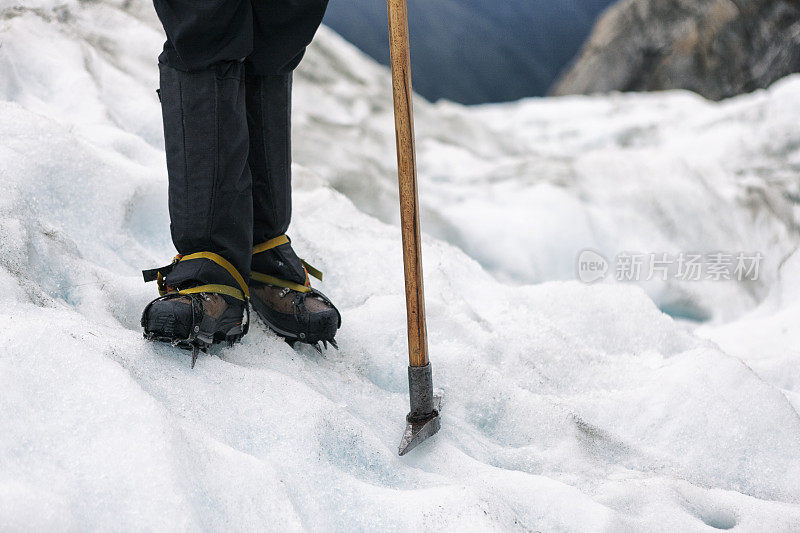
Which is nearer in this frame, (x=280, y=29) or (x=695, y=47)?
(x=280, y=29)

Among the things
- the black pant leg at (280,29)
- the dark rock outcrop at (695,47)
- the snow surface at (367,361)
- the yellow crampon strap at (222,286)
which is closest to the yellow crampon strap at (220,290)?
the yellow crampon strap at (222,286)

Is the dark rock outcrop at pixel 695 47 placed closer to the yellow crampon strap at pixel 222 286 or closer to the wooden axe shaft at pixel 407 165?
the wooden axe shaft at pixel 407 165

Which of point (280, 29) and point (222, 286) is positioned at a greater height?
point (280, 29)

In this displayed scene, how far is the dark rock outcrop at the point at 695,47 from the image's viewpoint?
23.5ft

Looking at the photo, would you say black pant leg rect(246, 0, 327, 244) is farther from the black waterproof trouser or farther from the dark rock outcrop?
the dark rock outcrop

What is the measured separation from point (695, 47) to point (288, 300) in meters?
7.50

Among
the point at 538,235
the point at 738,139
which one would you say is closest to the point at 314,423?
the point at 538,235

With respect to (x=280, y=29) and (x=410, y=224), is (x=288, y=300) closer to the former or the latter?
(x=410, y=224)

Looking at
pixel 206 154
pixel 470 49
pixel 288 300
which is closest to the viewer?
pixel 206 154

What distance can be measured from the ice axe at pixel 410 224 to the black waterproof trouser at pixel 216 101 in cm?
30

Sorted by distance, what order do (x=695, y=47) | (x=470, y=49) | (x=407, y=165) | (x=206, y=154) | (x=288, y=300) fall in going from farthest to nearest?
1. (x=470, y=49)
2. (x=695, y=47)
3. (x=288, y=300)
4. (x=206, y=154)
5. (x=407, y=165)

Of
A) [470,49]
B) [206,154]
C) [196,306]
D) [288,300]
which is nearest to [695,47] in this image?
[470,49]

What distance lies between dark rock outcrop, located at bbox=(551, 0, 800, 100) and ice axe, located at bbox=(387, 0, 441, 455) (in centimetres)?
683

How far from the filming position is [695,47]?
300 inches
